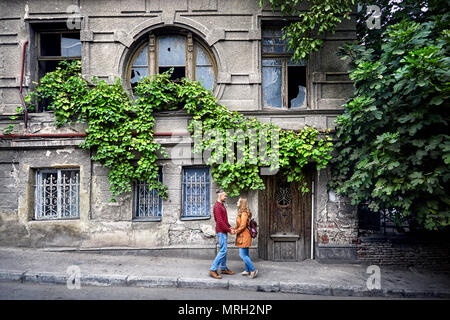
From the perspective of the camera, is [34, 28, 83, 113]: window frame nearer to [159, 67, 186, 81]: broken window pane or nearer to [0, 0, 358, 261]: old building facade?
[0, 0, 358, 261]: old building facade

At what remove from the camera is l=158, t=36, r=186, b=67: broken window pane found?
24.1ft

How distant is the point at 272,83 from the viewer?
7.37 meters

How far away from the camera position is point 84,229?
22.5ft

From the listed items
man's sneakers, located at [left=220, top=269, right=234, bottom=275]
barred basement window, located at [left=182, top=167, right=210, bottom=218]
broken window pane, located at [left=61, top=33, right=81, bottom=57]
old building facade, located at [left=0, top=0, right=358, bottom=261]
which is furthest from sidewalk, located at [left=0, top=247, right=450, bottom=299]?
broken window pane, located at [left=61, top=33, right=81, bottom=57]

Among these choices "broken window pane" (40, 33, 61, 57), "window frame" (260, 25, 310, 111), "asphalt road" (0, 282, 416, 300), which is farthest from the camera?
"broken window pane" (40, 33, 61, 57)

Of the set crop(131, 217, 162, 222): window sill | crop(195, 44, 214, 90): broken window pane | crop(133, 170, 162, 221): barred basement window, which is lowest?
crop(131, 217, 162, 222): window sill

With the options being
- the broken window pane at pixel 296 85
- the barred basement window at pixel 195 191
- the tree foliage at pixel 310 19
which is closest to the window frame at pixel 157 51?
the tree foliage at pixel 310 19

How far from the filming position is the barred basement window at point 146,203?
7062mm

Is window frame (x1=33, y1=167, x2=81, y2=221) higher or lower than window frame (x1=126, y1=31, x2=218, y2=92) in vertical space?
lower

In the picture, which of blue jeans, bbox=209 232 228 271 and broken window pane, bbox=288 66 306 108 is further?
broken window pane, bbox=288 66 306 108

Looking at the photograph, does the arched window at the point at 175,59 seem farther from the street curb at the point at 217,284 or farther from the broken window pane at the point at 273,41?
the street curb at the point at 217,284

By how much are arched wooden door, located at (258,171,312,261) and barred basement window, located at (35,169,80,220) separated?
4881mm

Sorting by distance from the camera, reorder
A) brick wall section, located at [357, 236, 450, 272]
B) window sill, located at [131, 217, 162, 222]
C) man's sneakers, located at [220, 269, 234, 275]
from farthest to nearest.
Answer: window sill, located at [131, 217, 162, 222] < brick wall section, located at [357, 236, 450, 272] < man's sneakers, located at [220, 269, 234, 275]
